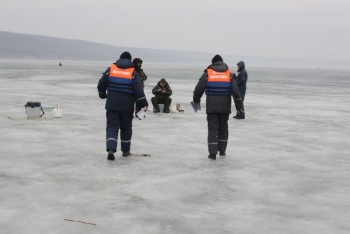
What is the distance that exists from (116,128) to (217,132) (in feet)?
5.97

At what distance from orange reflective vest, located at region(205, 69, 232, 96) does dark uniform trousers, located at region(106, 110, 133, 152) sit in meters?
1.47

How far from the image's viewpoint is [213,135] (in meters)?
8.71

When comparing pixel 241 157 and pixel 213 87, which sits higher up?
pixel 213 87

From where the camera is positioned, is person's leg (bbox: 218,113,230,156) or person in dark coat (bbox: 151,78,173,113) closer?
person's leg (bbox: 218,113,230,156)

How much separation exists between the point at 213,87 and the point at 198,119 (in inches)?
224

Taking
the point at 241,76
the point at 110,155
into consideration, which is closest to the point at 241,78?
the point at 241,76

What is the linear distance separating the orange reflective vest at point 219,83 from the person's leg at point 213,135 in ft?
1.33

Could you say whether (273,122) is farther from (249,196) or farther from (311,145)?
(249,196)

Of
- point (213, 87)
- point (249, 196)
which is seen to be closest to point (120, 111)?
point (213, 87)

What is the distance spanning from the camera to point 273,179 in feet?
23.7

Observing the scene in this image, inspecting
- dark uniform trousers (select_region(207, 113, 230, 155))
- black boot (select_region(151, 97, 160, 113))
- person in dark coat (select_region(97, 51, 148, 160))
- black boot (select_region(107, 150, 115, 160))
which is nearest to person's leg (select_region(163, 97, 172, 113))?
black boot (select_region(151, 97, 160, 113))

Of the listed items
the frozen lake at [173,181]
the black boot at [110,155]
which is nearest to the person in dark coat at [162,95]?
the frozen lake at [173,181]

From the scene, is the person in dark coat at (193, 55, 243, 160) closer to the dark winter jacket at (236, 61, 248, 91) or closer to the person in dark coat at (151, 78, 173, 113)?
the dark winter jacket at (236, 61, 248, 91)

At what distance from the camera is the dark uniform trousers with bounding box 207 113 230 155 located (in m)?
8.66
